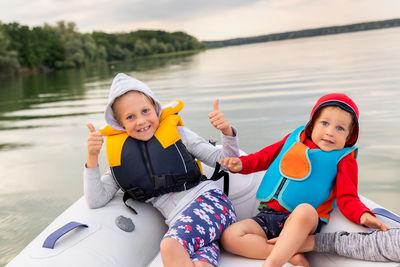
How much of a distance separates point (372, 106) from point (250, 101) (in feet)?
7.26

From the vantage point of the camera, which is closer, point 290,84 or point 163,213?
point 163,213

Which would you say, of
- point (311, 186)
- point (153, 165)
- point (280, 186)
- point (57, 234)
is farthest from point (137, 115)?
point (311, 186)

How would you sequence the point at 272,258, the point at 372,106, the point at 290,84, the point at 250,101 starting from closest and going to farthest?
the point at 272,258
the point at 372,106
the point at 250,101
the point at 290,84

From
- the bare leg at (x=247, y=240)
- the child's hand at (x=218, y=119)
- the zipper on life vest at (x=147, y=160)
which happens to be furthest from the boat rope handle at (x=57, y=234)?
the child's hand at (x=218, y=119)

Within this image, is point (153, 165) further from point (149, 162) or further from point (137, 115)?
point (137, 115)

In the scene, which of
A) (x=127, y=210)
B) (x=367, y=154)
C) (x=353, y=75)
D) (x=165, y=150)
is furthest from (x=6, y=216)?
(x=353, y=75)

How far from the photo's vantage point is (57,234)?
4.69 ft

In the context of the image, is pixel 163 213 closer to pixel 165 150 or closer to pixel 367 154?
pixel 165 150

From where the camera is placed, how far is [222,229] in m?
1.59

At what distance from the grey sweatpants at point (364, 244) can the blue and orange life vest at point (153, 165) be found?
657mm

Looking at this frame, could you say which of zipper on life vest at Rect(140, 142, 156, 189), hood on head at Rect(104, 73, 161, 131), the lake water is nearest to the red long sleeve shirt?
zipper on life vest at Rect(140, 142, 156, 189)

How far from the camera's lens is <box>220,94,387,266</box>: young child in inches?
57.7

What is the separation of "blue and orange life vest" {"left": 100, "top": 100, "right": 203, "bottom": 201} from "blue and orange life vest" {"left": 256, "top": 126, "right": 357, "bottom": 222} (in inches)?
16.1

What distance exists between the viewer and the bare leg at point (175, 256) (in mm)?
1329
